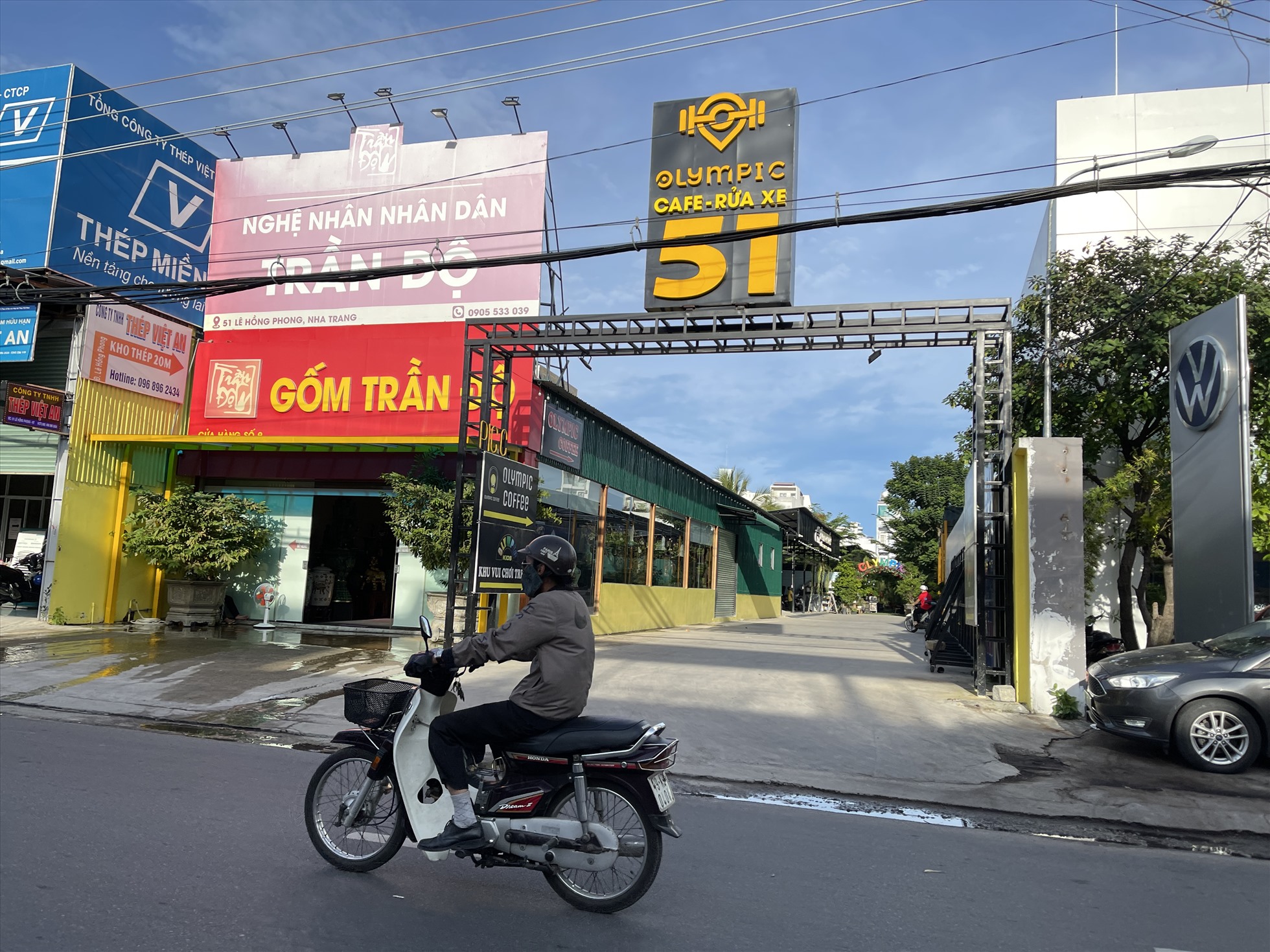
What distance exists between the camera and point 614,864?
4066mm

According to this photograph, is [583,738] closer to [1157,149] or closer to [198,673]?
[198,673]

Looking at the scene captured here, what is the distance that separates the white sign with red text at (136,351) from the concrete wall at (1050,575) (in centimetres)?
1477

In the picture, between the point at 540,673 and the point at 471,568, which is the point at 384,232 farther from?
the point at 540,673

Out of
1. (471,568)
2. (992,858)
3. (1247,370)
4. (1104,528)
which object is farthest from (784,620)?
(992,858)

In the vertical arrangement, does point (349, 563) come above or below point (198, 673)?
above

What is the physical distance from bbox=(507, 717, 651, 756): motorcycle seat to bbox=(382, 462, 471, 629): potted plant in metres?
10.5

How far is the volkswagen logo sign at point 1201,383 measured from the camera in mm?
9766

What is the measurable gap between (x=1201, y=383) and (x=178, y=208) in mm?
19035

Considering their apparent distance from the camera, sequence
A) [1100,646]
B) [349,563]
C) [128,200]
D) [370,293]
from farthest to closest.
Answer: [349,563], [370,293], [128,200], [1100,646]

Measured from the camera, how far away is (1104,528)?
18.5m

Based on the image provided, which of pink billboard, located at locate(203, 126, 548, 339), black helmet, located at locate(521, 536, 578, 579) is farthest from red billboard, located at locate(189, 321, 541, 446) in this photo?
black helmet, located at locate(521, 536, 578, 579)

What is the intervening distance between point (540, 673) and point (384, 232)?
54.4 feet

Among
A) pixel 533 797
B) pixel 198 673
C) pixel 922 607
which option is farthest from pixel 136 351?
pixel 922 607

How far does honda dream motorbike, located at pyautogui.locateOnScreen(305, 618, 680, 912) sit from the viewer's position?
4.05 m
